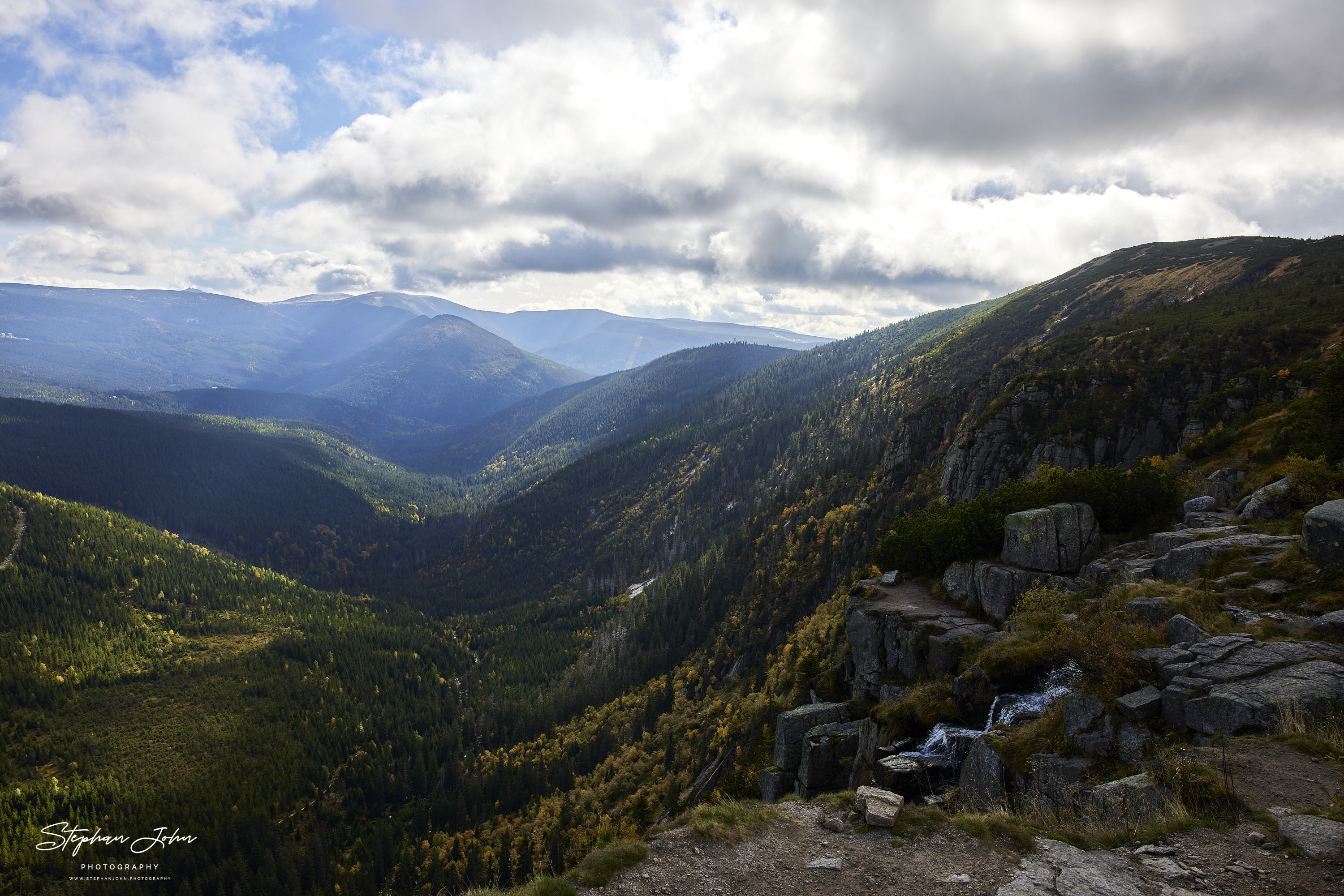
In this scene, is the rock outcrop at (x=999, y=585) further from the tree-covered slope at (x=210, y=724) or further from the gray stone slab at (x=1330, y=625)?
the tree-covered slope at (x=210, y=724)

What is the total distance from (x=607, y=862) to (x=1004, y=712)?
16.6m

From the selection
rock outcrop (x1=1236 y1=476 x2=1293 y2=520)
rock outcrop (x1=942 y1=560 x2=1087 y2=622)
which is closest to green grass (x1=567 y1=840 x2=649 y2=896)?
rock outcrop (x1=942 y1=560 x2=1087 y2=622)

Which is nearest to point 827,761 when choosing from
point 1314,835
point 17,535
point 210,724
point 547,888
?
point 547,888

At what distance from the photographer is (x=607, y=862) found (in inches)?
590

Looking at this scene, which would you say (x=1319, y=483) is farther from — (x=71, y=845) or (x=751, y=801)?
(x=71, y=845)

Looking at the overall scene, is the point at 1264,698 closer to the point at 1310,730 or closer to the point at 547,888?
the point at 1310,730

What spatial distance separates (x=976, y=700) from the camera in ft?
76.9

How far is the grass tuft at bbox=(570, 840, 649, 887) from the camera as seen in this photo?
14.5 meters

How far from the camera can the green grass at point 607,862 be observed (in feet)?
47.5

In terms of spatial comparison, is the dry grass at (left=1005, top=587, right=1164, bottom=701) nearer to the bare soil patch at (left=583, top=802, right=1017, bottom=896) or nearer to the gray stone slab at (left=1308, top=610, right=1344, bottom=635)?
the gray stone slab at (left=1308, top=610, right=1344, bottom=635)

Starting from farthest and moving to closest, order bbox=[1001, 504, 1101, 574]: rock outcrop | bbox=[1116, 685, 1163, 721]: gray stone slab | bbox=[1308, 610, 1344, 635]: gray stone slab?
bbox=[1001, 504, 1101, 574]: rock outcrop → bbox=[1308, 610, 1344, 635]: gray stone slab → bbox=[1116, 685, 1163, 721]: gray stone slab

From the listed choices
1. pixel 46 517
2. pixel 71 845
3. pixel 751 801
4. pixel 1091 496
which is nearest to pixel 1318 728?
pixel 751 801
